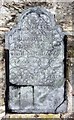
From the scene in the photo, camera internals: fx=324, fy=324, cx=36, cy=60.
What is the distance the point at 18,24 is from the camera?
97.2 inches

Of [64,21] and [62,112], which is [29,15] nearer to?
[64,21]

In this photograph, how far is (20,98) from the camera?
8.48 feet

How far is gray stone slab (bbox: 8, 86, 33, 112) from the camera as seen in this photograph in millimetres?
2562

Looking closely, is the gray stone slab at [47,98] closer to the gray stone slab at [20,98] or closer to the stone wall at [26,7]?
the gray stone slab at [20,98]

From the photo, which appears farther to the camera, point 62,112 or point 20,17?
point 62,112

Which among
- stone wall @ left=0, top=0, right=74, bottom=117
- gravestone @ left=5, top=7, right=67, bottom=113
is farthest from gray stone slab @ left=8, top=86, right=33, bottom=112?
stone wall @ left=0, top=0, right=74, bottom=117

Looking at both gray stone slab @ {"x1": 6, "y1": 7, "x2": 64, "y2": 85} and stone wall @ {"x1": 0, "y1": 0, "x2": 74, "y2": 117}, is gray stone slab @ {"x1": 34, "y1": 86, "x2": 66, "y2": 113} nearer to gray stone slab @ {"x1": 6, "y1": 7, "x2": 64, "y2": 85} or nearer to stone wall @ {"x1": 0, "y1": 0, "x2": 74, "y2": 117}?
gray stone slab @ {"x1": 6, "y1": 7, "x2": 64, "y2": 85}

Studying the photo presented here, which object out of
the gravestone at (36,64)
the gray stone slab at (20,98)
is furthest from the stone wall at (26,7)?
the gray stone slab at (20,98)

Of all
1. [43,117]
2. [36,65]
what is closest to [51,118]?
[43,117]

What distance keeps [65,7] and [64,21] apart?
106mm

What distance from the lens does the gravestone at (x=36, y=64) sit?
248cm

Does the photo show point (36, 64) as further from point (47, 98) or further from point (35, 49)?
point (47, 98)

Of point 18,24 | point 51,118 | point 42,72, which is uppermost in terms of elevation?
point 18,24

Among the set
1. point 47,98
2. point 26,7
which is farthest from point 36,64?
point 26,7
